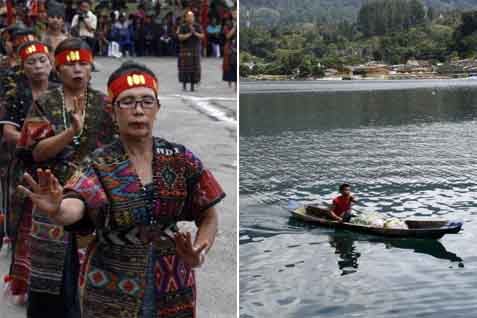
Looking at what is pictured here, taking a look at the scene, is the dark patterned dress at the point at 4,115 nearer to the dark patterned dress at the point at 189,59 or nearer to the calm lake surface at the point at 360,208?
the calm lake surface at the point at 360,208

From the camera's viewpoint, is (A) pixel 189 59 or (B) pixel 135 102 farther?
(A) pixel 189 59

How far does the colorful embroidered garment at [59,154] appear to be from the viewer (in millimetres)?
4680

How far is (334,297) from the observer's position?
54.4 feet

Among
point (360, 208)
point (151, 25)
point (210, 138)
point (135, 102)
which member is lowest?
point (360, 208)

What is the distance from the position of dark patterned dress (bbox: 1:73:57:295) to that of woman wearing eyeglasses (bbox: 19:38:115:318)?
1.55 ft

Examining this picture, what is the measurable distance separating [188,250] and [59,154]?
1808mm

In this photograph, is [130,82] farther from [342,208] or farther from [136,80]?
[342,208]

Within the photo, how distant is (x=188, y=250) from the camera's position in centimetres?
306

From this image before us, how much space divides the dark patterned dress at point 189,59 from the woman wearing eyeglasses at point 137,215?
657 inches

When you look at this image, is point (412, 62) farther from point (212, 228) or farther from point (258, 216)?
point (212, 228)

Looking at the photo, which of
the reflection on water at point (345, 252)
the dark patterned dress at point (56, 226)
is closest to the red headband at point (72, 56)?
the dark patterned dress at point (56, 226)

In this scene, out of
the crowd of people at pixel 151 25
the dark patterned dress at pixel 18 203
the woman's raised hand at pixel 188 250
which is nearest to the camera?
the woman's raised hand at pixel 188 250

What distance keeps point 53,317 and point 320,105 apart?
2602 inches

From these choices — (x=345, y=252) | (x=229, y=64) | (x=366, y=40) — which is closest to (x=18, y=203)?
(x=229, y=64)
